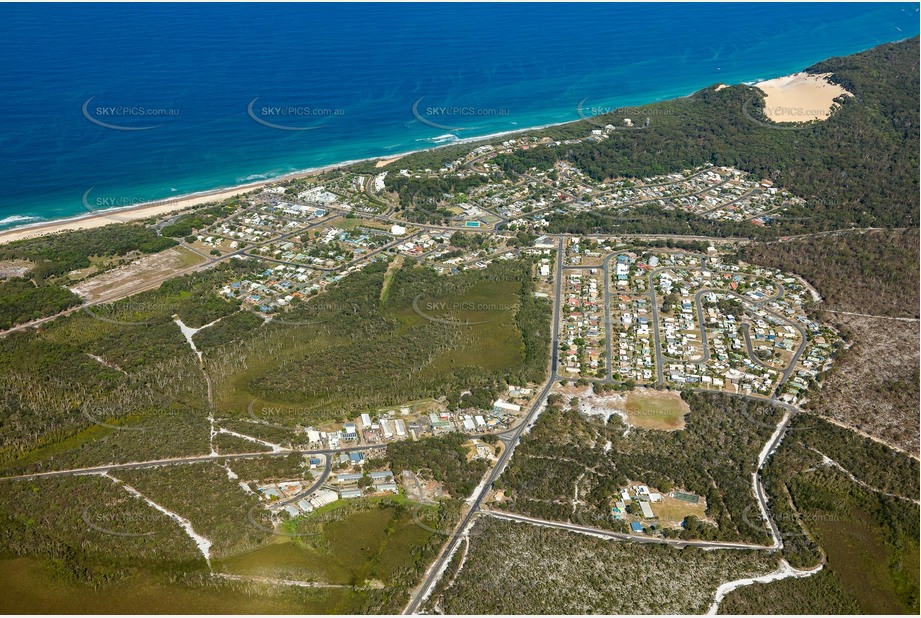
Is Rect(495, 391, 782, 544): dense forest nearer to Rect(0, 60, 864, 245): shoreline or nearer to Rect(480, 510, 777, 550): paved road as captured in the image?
Rect(480, 510, 777, 550): paved road

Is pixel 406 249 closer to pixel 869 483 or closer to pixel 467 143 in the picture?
pixel 467 143

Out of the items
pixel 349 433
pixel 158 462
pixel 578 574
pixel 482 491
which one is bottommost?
Answer: pixel 578 574

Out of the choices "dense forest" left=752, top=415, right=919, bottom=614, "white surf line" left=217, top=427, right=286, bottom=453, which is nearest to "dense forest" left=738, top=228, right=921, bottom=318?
"dense forest" left=752, top=415, right=919, bottom=614

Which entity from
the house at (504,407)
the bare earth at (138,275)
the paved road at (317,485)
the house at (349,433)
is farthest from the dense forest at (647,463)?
the bare earth at (138,275)

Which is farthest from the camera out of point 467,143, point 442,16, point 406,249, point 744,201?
point 442,16

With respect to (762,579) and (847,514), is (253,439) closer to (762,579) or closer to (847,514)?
(762,579)

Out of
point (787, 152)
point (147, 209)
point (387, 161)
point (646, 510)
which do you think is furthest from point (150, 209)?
point (787, 152)

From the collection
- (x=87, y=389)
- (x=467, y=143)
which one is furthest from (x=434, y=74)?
(x=87, y=389)
